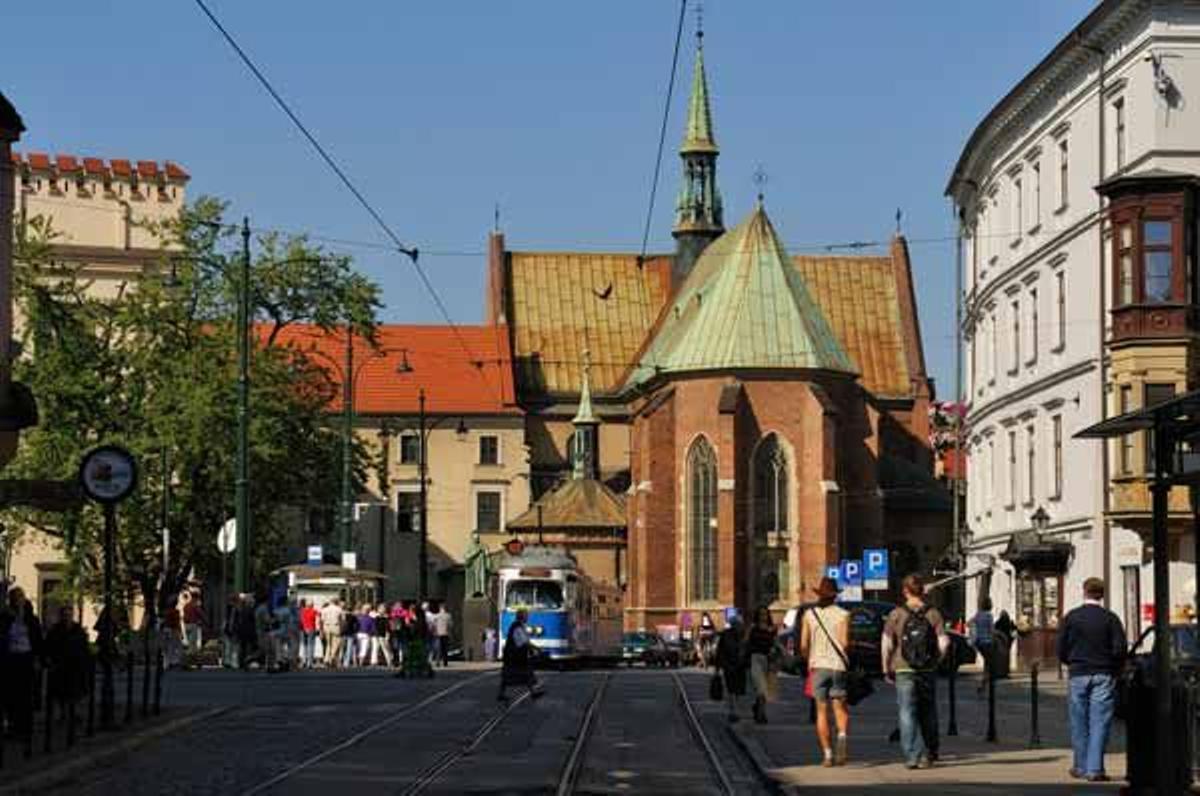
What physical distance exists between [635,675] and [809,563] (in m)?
42.1

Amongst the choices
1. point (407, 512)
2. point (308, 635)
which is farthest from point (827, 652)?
point (407, 512)

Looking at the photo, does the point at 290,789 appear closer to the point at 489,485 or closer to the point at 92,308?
the point at 92,308

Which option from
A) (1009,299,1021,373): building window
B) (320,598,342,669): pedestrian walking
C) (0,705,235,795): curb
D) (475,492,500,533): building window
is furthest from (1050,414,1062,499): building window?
(475,492,500,533): building window

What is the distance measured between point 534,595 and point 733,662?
31.6 m

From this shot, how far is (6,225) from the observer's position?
106 ft

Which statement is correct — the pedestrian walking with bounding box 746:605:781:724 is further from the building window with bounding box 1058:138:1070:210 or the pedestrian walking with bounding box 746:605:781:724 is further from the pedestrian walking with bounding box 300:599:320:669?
the building window with bounding box 1058:138:1070:210

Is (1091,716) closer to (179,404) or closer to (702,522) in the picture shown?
(179,404)

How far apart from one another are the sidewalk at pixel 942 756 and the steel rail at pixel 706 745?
37 centimetres

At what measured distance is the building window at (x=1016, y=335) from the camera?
5956 cm

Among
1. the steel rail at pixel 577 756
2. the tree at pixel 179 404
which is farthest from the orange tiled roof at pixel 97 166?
the steel rail at pixel 577 756

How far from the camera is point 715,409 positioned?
9662 cm

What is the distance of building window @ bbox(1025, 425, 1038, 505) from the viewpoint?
5732 cm

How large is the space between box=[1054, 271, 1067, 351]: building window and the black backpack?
3327 centimetres

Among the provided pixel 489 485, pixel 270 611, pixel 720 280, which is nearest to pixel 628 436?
pixel 489 485
